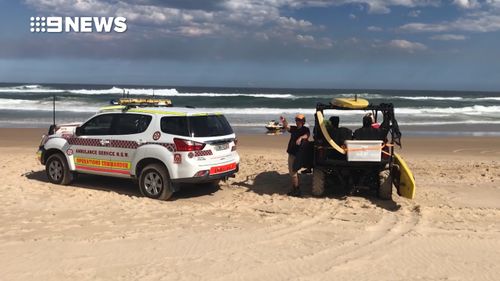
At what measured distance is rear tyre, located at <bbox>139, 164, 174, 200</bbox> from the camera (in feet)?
26.0

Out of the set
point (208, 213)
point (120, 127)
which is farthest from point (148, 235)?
point (120, 127)

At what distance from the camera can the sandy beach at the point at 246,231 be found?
480 cm

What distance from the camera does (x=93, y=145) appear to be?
28.6 feet

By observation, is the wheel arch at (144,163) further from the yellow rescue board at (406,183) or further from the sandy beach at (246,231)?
the yellow rescue board at (406,183)

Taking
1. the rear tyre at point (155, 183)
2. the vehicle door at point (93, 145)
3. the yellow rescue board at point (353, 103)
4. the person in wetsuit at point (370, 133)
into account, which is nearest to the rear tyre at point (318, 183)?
the person in wetsuit at point (370, 133)

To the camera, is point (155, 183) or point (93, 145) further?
point (93, 145)

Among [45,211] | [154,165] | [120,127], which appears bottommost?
[45,211]

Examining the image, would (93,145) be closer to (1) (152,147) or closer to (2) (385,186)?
(1) (152,147)

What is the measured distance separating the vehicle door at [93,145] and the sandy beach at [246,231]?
42 cm

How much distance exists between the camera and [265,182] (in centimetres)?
968

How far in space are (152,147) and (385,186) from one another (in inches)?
154

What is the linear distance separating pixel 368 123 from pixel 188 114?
121 inches

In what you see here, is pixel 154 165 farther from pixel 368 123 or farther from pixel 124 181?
pixel 368 123

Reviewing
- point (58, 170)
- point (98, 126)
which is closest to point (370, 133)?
point (98, 126)
